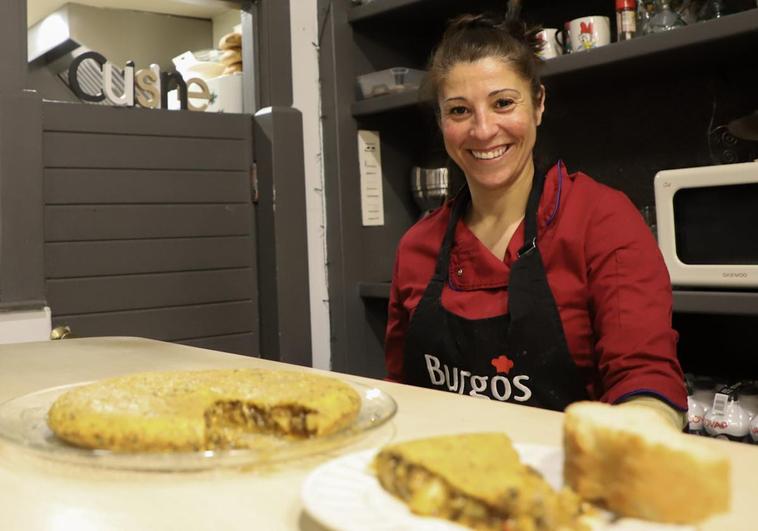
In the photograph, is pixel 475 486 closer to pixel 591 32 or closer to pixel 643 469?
pixel 643 469

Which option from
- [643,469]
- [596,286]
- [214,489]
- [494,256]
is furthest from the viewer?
[494,256]

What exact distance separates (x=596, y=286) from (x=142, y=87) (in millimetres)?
1629

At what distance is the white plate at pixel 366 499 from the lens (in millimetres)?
420

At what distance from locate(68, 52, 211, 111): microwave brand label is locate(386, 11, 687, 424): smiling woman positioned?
110 centimetres

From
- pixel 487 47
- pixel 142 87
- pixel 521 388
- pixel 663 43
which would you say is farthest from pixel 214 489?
pixel 142 87

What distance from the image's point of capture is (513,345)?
1342 millimetres

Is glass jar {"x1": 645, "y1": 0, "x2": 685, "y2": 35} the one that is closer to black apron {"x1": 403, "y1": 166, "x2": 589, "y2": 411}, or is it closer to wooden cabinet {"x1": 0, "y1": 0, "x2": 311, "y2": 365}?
black apron {"x1": 403, "y1": 166, "x2": 589, "y2": 411}

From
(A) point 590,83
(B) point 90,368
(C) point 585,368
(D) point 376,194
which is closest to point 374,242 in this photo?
(D) point 376,194

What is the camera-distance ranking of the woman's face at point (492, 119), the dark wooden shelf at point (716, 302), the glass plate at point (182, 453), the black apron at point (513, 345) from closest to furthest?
1. the glass plate at point (182, 453)
2. the black apron at point (513, 345)
3. the woman's face at point (492, 119)
4. the dark wooden shelf at point (716, 302)

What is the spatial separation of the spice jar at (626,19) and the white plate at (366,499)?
5.24ft

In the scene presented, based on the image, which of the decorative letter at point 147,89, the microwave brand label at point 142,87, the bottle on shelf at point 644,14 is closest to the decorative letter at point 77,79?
the microwave brand label at point 142,87

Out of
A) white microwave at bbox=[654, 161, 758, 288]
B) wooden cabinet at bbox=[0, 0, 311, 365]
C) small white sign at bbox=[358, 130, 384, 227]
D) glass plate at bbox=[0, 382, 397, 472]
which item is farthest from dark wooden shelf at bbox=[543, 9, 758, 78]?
glass plate at bbox=[0, 382, 397, 472]

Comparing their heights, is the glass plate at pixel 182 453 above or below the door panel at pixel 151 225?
below

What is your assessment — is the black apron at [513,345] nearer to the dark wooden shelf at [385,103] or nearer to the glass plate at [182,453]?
the glass plate at [182,453]
